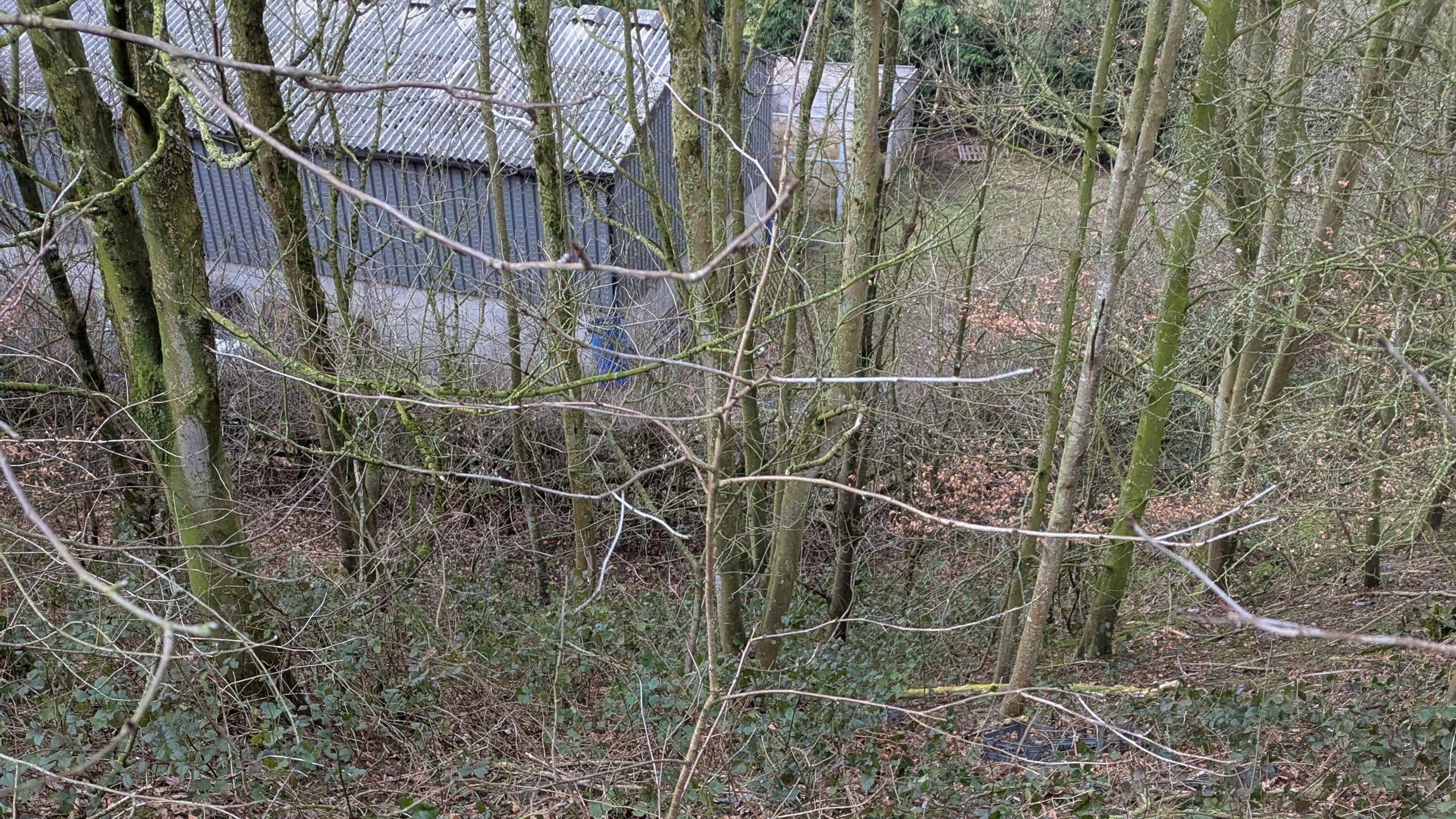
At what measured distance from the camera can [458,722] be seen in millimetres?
5977

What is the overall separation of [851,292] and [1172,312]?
2.81m

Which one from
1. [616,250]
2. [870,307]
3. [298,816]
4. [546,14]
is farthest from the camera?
[616,250]

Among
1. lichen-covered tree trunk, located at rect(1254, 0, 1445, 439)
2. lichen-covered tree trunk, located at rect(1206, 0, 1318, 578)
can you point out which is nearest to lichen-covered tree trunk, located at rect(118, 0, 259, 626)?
lichen-covered tree trunk, located at rect(1206, 0, 1318, 578)

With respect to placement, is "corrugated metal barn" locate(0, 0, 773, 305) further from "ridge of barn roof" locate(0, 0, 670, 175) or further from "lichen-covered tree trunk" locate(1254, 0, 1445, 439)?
"lichen-covered tree trunk" locate(1254, 0, 1445, 439)

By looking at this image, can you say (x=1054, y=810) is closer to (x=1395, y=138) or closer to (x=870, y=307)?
(x=870, y=307)

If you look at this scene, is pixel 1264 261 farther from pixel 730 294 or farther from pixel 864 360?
pixel 730 294

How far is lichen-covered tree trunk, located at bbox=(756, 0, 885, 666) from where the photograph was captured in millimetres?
5902

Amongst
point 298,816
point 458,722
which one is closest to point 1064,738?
point 458,722

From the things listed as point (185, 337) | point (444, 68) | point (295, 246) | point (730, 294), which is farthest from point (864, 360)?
point (444, 68)

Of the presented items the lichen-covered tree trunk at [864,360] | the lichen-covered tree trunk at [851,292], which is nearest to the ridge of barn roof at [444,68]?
the lichen-covered tree trunk at [864,360]

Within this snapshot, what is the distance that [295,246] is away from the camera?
247 inches

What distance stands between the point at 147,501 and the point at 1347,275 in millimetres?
9547

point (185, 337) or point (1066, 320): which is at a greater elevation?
point (185, 337)

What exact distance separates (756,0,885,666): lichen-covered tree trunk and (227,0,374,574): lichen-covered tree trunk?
114 inches
